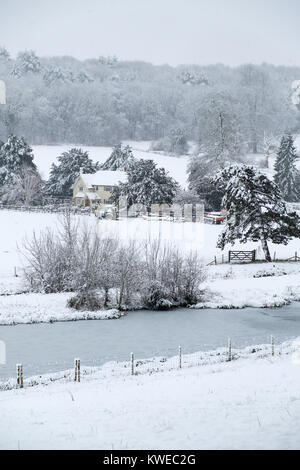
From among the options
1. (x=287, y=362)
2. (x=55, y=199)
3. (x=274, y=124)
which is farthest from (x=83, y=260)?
(x=274, y=124)

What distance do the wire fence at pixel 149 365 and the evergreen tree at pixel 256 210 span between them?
20.2 m

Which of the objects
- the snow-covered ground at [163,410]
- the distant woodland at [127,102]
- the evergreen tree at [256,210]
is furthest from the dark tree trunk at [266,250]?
the distant woodland at [127,102]

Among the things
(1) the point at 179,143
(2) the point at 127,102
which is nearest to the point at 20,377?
(1) the point at 179,143

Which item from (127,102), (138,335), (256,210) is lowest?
(138,335)

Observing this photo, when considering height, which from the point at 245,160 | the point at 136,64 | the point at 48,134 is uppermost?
the point at 136,64

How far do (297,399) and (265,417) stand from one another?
241 cm

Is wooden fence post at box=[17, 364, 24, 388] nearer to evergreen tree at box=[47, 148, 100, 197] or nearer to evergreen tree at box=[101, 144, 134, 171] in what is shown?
evergreen tree at box=[47, 148, 100, 197]

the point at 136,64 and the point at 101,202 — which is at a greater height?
the point at 136,64

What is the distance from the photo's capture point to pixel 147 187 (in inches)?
2640

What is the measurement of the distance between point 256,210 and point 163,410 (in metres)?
32.3

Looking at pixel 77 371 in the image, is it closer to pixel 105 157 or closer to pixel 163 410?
pixel 163 410

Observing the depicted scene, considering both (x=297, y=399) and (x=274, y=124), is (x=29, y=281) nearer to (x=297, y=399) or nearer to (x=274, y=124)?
(x=297, y=399)

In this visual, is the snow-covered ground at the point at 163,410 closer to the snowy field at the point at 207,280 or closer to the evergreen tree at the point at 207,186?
the snowy field at the point at 207,280

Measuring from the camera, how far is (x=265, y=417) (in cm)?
1220
